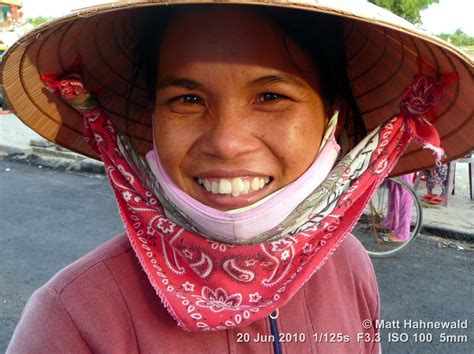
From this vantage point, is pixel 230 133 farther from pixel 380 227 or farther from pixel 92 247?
pixel 380 227

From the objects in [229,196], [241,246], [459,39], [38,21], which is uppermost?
[229,196]

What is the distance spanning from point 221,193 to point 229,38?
0.34 meters

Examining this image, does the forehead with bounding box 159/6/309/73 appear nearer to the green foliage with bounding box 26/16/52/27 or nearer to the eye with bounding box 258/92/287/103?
the eye with bounding box 258/92/287/103

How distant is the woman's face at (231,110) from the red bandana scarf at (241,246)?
0.10 meters

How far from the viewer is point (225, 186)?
41.0 inches

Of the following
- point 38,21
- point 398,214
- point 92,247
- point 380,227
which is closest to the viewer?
point 92,247

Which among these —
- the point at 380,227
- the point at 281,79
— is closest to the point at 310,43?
the point at 281,79

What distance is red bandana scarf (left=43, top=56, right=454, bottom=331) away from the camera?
Result: 41.0 inches

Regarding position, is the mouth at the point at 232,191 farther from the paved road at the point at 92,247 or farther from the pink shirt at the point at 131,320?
the paved road at the point at 92,247

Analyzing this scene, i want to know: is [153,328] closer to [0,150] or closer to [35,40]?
[35,40]

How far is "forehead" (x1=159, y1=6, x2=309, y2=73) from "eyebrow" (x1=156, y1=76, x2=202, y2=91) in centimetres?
4

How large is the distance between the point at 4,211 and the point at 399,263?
429cm

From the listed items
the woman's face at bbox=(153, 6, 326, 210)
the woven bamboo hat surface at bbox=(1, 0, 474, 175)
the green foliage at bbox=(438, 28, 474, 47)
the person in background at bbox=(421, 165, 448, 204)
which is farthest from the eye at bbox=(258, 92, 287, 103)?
the green foliage at bbox=(438, 28, 474, 47)

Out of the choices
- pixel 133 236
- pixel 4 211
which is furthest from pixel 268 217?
pixel 4 211
